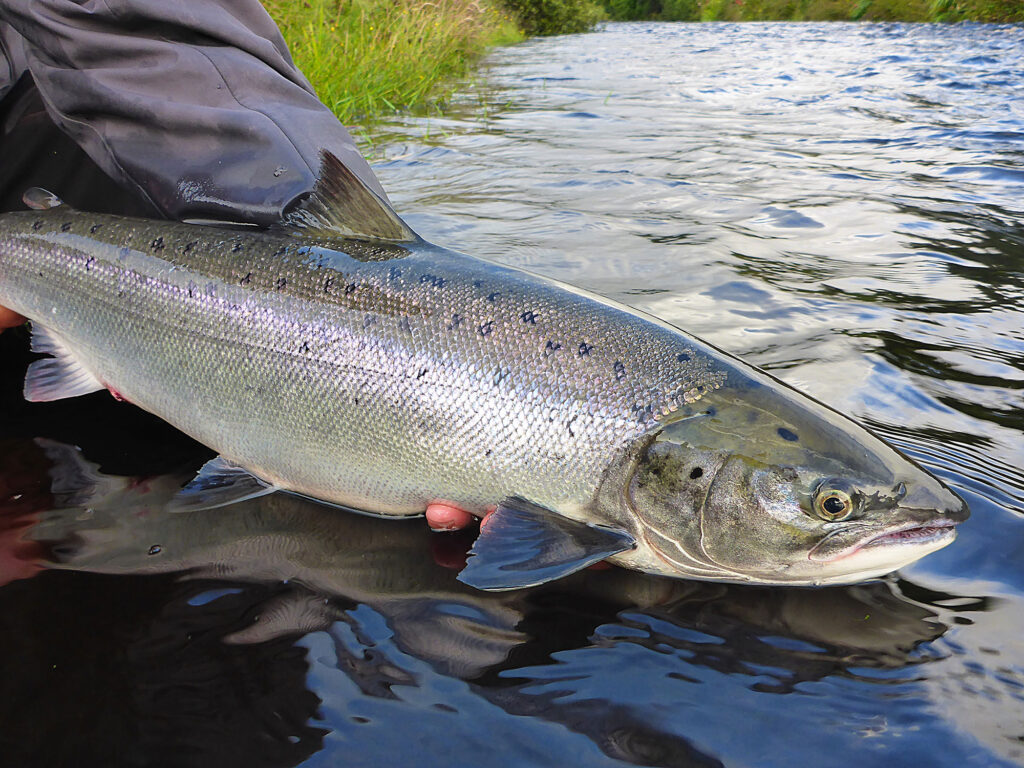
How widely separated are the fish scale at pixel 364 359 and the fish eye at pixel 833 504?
43cm

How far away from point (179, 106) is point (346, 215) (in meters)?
0.82

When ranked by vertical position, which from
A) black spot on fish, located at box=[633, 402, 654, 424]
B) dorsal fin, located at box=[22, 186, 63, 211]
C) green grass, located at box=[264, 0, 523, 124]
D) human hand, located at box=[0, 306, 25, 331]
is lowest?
black spot on fish, located at box=[633, 402, 654, 424]

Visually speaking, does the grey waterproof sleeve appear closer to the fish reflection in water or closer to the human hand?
the human hand

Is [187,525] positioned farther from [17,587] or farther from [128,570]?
[17,587]

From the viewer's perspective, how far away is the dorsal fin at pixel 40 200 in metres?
2.89

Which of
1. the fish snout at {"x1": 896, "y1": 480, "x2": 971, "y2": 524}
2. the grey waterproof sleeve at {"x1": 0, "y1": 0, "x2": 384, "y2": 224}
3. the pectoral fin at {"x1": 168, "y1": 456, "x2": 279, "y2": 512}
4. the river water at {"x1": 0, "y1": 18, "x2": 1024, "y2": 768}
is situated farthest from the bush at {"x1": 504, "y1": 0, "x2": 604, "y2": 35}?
the fish snout at {"x1": 896, "y1": 480, "x2": 971, "y2": 524}

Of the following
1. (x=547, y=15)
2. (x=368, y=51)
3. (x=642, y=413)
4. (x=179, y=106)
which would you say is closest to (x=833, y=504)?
(x=642, y=413)

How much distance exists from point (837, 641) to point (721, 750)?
1.57 feet

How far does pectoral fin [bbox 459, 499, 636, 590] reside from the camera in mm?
1996

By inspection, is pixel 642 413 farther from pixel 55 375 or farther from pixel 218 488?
pixel 55 375

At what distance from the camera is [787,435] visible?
2111 millimetres

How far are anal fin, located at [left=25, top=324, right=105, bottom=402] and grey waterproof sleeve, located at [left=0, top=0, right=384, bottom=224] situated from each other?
610 mm

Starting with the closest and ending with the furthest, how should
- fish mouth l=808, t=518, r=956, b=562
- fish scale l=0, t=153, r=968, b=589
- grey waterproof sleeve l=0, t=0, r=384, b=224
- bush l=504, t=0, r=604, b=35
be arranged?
fish mouth l=808, t=518, r=956, b=562, fish scale l=0, t=153, r=968, b=589, grey waterproof sleeve l=0, t=0, r=384, b=224, bush l=504, t=0, r=604, b=35

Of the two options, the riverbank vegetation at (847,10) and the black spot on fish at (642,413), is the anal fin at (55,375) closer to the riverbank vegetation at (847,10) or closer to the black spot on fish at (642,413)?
the black spot on fish at (642,413)
